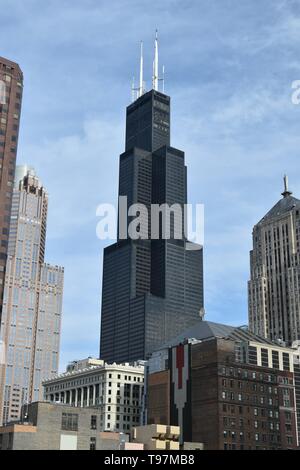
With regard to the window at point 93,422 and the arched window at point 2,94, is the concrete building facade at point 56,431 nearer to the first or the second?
the window at point 93,422

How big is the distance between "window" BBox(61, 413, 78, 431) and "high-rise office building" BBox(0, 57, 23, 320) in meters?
47.9

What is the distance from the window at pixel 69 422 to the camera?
12579 cm

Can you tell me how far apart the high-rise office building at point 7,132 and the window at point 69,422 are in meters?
47.9

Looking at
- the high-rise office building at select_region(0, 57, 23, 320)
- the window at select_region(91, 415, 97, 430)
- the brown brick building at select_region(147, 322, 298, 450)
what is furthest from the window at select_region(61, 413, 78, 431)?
the brown brick building at select_region(147, 322, 298, 450)

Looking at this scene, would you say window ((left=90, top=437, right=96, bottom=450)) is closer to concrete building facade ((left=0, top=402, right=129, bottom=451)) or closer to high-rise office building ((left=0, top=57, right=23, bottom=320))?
concrete building facade ((left=0, top=402, right=129, bottom=451))

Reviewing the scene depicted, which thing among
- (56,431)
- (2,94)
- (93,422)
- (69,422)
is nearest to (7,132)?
(2,94)

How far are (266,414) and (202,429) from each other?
1971cm

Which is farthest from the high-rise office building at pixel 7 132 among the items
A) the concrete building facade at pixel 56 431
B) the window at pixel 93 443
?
the window at pixel 93 443

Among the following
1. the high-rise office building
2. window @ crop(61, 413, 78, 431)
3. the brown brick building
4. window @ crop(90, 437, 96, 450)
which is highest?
the high-rise office building

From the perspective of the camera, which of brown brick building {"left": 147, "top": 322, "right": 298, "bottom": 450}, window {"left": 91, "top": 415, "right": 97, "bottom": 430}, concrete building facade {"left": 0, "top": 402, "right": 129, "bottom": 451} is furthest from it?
brown brick building {"left": 147, "top": 322, "right": 298, "bottom": 450}

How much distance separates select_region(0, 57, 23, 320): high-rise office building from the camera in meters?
172
